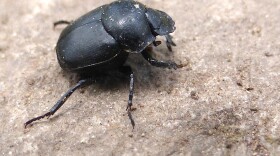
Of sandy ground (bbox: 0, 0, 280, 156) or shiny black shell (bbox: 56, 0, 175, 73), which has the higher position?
shiny black shell (bbox: 56, 0, 175, 73)

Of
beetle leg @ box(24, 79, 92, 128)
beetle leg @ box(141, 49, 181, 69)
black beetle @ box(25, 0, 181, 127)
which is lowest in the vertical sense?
beetle leg @ box(24, 79, 92, 128)

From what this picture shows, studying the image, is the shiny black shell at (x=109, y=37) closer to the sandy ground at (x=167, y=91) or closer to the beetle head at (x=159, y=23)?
the beetle head at (x=159, y=23)

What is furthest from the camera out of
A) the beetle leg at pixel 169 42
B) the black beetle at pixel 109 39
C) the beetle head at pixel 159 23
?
the beetle leg at pixel 169 42

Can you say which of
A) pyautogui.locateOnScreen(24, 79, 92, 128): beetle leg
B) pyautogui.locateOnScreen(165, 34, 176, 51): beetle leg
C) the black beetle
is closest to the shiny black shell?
the black beetle

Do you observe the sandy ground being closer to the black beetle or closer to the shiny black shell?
the black beetle

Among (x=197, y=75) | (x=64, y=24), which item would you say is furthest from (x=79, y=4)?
(x=197, y=75)

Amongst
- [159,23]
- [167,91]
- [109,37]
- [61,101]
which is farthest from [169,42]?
A: [61,101]

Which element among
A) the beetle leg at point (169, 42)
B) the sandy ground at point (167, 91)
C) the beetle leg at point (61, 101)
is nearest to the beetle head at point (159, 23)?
the beetle leg at point (169, 42)

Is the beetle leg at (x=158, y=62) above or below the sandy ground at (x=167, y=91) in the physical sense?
above
